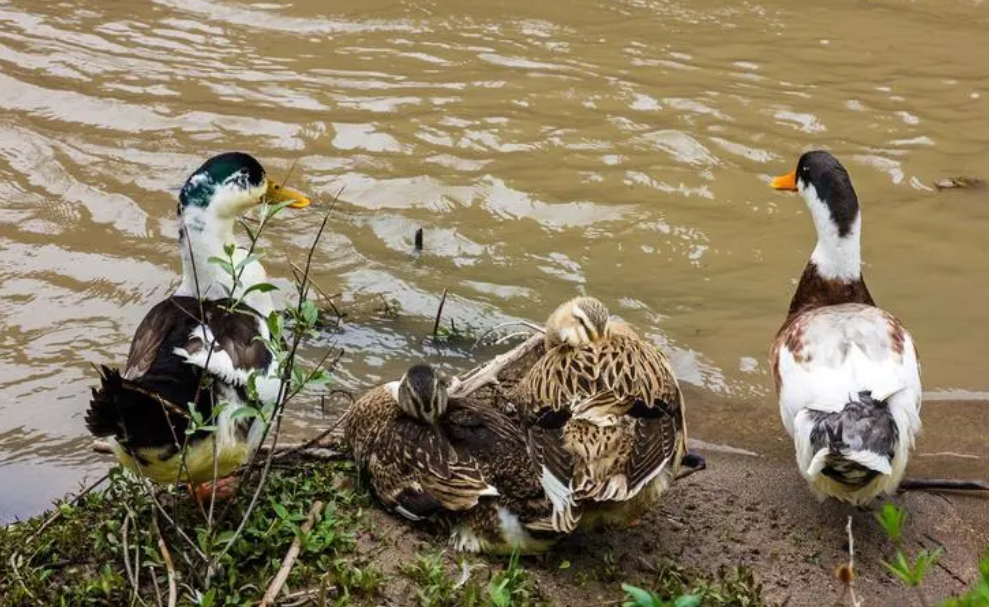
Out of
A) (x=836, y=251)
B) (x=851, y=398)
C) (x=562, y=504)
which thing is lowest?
(x=562, y=504)

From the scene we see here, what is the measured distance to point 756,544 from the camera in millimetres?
4820

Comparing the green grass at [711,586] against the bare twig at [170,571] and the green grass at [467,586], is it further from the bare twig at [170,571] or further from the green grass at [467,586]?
the bare twig at [170,571]

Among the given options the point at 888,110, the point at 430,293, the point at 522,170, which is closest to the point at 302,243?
the point at 430,293

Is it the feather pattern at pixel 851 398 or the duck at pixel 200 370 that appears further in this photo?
the feather pattern at pixel 851 398

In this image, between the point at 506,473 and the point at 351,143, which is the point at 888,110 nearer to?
the point at 351,143

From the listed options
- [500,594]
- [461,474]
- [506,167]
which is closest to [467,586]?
[500,594]

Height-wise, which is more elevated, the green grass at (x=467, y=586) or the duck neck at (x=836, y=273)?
the duck neck at (x=836, y=273)

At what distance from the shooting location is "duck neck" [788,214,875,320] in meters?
6.19

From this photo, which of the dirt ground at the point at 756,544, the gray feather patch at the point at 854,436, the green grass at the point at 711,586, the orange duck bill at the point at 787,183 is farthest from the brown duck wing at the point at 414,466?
the orange duck bill at the point at 787,183

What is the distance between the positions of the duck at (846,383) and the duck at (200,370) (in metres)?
2.29

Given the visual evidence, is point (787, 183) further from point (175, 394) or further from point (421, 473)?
point (175, 394)

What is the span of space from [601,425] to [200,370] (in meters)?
1.62

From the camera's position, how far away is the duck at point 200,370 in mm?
4254

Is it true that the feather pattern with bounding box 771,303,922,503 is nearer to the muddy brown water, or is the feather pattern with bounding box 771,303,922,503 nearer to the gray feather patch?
the gray feather patch
